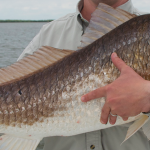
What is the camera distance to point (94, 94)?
4.81 feet

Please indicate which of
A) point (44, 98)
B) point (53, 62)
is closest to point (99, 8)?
point (53, 62)

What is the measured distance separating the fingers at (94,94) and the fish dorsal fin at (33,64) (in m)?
0.40

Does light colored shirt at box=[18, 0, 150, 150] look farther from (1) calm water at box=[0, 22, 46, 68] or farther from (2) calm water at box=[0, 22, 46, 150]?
(1) calm water at box=[0, 22, 46, 68]

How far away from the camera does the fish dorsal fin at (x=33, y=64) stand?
169 centimetres

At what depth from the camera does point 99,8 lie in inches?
67.3

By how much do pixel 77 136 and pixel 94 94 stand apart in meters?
0.61

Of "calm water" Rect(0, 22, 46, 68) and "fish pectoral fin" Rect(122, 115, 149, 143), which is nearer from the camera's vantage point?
"fish pectoral fin" Rect(122, 115, 149, 143)

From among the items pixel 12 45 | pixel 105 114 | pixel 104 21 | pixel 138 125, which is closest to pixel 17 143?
pixel 105 114

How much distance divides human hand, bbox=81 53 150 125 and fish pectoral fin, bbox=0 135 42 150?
2.32ft

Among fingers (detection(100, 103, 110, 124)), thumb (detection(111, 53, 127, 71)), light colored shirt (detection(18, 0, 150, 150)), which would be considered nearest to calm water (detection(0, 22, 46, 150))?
light colored shirt (detection(18, 0, 150, 150))

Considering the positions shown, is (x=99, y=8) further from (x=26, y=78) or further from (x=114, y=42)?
(x=26, y=78)

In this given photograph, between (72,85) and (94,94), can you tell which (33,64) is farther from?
(94,94)

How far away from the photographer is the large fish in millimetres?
1519

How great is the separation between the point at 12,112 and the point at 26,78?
11.0 inches
